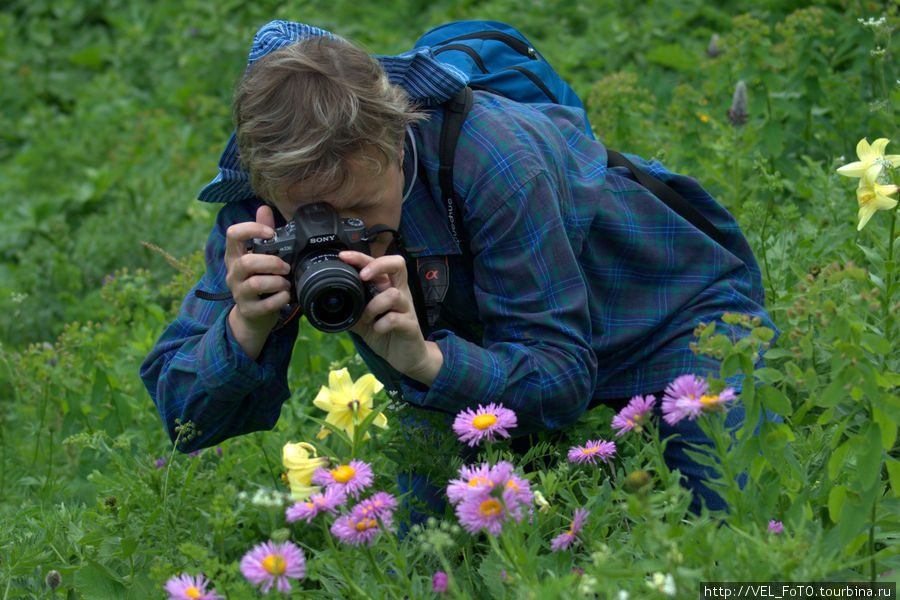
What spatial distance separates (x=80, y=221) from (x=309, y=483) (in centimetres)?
341

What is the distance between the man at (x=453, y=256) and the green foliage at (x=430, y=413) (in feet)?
0.38

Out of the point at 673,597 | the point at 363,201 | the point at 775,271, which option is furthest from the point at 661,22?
the point at 673,597

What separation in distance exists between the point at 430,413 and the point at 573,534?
388 mm

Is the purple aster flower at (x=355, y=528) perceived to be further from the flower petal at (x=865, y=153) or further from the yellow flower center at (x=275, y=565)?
the flower petal at (x=865, y=153)

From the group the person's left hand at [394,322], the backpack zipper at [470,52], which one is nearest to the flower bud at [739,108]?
the backpack zipper at [470,52]

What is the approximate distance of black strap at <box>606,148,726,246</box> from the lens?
75.4 inches

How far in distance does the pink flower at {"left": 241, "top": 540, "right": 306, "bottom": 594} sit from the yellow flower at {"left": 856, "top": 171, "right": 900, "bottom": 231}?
95 cm

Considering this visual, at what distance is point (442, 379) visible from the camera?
1630 millimetres

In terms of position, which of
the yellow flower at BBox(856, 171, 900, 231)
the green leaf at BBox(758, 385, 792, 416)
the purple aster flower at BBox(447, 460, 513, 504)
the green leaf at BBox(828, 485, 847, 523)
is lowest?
the green leaf at BBox(828, 485, 847, 523)

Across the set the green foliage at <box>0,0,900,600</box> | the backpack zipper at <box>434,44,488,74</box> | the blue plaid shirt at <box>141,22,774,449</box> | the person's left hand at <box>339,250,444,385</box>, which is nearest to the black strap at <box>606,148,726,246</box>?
the blue plaid shirt at <box>141,22,774,449</box>

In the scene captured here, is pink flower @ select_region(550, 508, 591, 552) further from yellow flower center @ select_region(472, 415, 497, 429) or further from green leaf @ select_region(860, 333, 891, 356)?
green leaf @ select_region(860, 333, 891, 356)

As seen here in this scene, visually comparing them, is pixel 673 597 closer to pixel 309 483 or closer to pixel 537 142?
pixel 309 483

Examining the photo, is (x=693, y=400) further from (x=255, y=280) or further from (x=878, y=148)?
(x=255, y=280)

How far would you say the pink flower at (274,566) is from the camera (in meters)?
1.18
